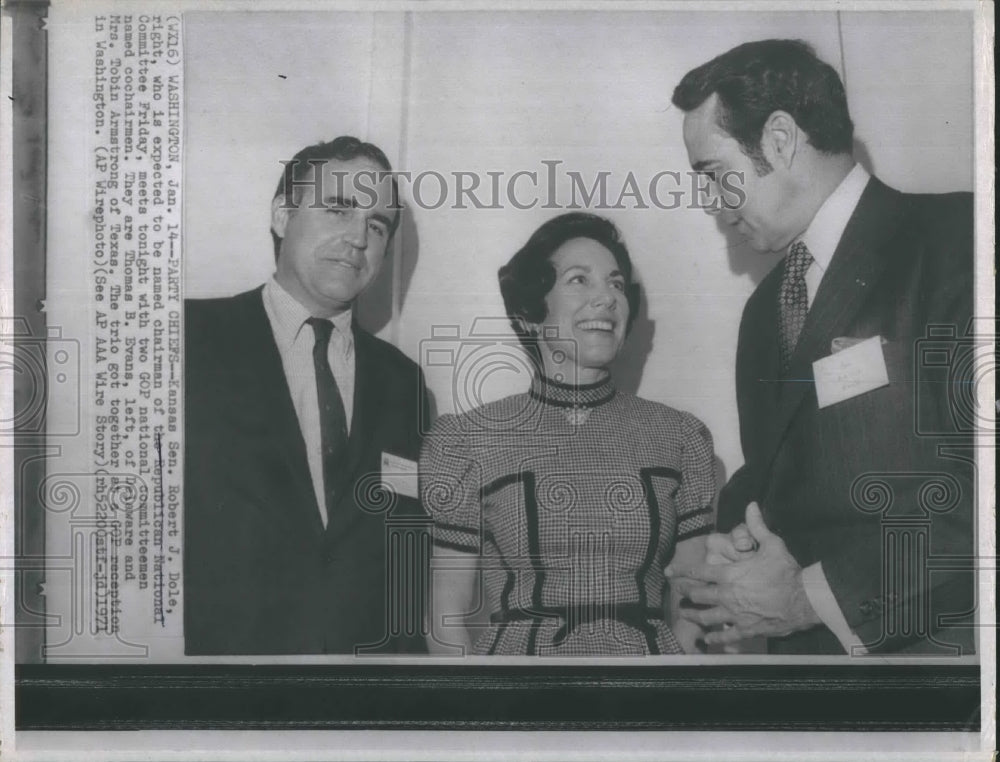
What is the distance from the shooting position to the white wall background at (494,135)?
7.22 ft

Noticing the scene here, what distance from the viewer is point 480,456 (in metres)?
2.18

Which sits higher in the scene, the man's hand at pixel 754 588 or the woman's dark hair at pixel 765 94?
the woman's dark hair at pixel 765 94

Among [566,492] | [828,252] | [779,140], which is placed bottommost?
[566,492]

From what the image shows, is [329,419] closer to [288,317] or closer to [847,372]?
[288,317]

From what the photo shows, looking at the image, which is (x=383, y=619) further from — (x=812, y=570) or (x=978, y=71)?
(x=978, y=71)

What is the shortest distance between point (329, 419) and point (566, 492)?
0.60 metres

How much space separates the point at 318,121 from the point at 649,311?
0.93 metres

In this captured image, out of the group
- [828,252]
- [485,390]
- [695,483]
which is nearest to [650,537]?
[695,483]

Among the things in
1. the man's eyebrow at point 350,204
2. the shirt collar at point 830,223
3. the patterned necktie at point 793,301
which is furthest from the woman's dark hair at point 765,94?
the man's eyebrow at point 350,204

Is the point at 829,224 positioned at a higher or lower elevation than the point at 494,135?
lower

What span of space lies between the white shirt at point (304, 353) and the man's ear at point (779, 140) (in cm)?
109

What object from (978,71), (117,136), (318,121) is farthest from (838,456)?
(117,136)

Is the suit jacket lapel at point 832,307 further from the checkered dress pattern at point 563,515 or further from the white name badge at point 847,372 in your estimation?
the checkered dress pattern at point 563,515

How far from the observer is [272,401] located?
2.19m
